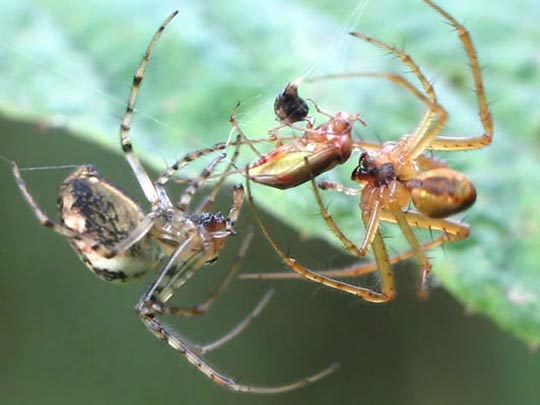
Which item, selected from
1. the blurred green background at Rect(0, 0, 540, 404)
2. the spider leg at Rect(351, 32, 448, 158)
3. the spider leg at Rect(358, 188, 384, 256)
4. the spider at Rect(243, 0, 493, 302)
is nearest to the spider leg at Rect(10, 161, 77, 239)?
the blurred green background at Rect(0, 0, 540, 404)

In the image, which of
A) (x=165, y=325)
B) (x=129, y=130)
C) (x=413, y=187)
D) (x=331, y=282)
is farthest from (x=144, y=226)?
(x=413, y=187)

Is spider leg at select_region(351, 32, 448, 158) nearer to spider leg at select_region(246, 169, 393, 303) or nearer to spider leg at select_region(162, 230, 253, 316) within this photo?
spider leg at select_region(246, 169, 393, 303)

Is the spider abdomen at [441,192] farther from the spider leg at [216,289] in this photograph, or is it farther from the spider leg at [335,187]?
the spider leg at [216,289]

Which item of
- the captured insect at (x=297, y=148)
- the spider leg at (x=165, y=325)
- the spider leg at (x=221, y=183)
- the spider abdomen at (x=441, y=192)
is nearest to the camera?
the captured insect at (x=297, y=148)

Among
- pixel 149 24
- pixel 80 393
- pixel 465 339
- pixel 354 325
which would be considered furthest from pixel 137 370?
pixel 149 24

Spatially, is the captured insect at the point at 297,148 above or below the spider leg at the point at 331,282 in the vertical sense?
above

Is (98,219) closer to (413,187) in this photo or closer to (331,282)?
(331,282)

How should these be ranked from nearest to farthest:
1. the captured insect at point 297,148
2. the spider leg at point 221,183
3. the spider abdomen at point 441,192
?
the captured insect at point 297,148 < the spider leg at point 221,183 < the spider abdomen at point 441,192

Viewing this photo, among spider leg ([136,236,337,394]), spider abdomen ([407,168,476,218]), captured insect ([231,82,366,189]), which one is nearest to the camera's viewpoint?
captured insect ([231,82,366,189])

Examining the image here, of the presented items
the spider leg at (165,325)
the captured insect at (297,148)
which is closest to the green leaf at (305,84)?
the captured insect at (297,148)
